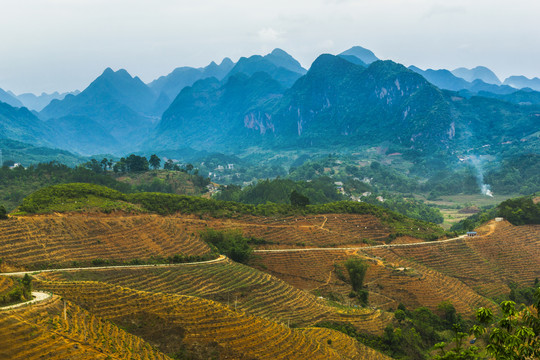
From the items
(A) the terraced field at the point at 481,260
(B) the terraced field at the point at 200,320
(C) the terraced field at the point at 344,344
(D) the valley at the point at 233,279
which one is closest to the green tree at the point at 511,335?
(D) the valley at the point at 233,279

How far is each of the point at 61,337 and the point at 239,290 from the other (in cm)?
1754

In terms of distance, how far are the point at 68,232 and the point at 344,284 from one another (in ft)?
87.3

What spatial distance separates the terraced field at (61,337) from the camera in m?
15.2

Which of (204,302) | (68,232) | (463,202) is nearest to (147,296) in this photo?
(204,302)

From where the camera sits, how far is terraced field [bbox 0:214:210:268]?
102 ft

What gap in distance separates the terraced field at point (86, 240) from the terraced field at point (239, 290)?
396 centimetres

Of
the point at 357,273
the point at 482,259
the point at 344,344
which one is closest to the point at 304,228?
the point at 357,273

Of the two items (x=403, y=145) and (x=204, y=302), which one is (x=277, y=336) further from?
(x=403, y=145)

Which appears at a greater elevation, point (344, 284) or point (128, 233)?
point (128, 233)

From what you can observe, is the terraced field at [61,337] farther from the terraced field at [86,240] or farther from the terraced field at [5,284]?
the terraced field at [86,240]

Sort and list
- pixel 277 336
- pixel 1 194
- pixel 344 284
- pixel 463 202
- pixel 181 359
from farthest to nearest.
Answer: pixel 463 202 → pixel 1 194 → pixel 344 284 → pixel 277 336 → pixel 181 359

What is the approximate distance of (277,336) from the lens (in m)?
23.6

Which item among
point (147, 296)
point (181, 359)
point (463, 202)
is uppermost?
point (147, 296)

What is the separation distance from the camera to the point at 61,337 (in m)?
16.3
